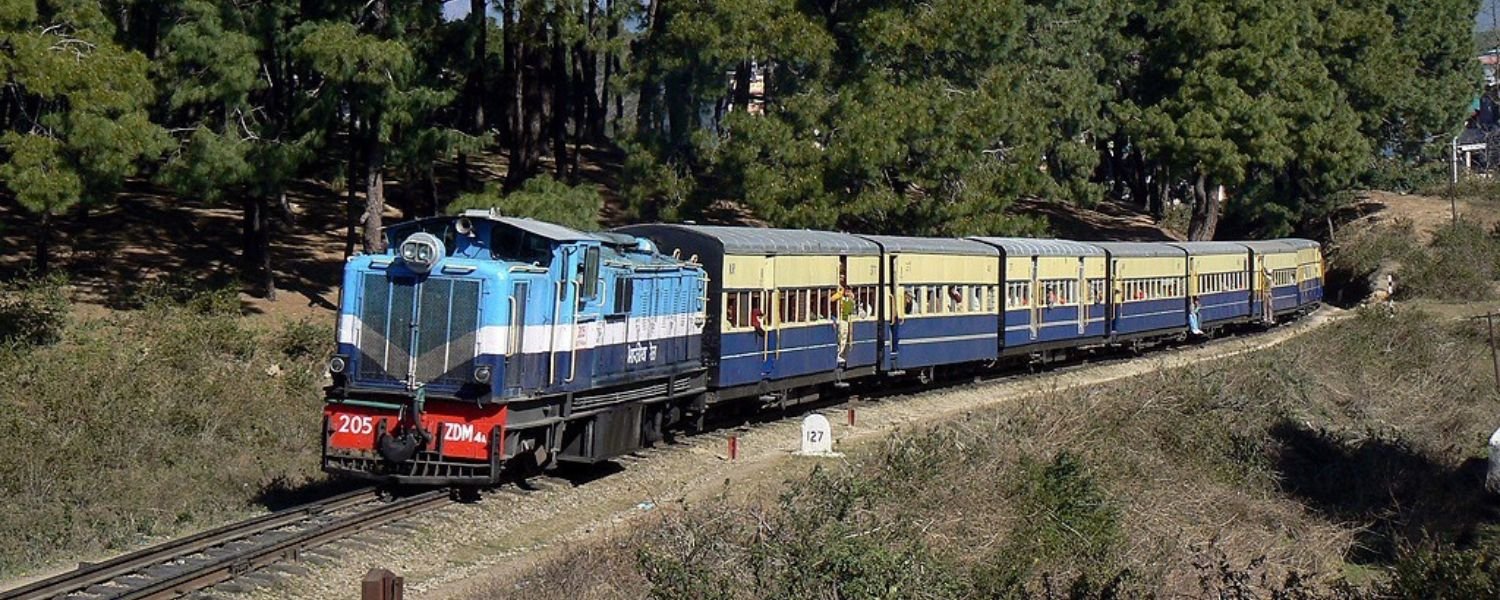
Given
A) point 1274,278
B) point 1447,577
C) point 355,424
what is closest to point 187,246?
point 355,424

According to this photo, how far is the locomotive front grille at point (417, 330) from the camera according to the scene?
16609mm

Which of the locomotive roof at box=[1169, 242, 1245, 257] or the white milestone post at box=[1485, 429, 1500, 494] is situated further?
the locomotive roof at box=[1169, 242, 1245, 257]

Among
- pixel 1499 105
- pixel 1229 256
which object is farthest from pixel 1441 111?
pixel 1499 105

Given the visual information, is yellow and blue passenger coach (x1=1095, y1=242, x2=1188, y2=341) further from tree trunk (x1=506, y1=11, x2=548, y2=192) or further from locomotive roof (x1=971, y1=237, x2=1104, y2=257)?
tree trunk (x1=506, y1=11, x2=548, y2=192)

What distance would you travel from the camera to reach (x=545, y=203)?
3000cm

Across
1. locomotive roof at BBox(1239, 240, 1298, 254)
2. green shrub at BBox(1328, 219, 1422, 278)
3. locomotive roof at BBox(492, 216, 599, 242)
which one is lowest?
locomotive roof at BBox(492, 216, 599, 242)

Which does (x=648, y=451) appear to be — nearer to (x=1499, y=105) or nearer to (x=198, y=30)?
(x=198, y=30)

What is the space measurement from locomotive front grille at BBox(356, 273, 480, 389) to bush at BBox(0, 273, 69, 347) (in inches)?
454

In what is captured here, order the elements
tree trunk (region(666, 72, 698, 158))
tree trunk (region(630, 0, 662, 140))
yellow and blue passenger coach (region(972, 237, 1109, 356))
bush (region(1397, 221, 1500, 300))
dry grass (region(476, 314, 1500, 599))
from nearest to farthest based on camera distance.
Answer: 1. dry grass (region(476, 314, 1500, 599))
2. yellow and blue passenger coach (region(972, 237, 1109, 356))
3. tree trunk (region(630, 0, 662, 140))
4. tree trunk (region(666, 72, 698, 158))
5. bush (region(1397, 221, 1500, 300))

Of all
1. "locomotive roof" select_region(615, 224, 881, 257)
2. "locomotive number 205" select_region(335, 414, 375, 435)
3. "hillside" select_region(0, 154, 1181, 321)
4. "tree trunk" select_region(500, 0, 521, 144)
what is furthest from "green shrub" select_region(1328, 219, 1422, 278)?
"locomotive number 205" select_region(335, 414, 375, 435)

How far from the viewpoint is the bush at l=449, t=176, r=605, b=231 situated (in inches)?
1173

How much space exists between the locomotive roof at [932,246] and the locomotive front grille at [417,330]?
37.6 feet

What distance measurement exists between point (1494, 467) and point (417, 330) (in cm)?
1561

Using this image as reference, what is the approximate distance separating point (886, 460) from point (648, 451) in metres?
3.43
